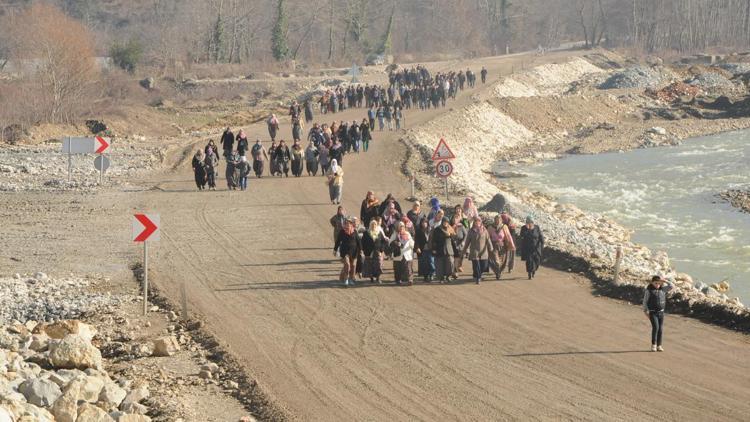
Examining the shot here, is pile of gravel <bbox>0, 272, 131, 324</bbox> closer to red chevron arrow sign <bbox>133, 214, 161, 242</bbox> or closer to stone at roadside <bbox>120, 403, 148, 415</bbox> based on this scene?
red chevron arrow sign <bbox>133, 214, 161, 242</bbox>

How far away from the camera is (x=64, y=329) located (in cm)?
1633

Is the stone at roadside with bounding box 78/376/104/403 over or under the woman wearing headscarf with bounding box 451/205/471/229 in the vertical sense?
under

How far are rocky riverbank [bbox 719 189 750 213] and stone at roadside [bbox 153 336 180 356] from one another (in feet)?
87.7

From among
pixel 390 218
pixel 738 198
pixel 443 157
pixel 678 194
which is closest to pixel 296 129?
pixel 443 157

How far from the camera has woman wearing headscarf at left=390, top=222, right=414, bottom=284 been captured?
20219 mm

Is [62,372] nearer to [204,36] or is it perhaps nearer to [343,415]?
[343,415]

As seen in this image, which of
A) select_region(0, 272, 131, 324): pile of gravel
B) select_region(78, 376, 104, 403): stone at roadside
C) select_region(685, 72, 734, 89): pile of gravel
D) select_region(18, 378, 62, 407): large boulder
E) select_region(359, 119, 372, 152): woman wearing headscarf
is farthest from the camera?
select_region(685, 72, 734, 89): pile of gravel

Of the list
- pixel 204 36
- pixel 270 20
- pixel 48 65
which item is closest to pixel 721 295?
pixel 48 65

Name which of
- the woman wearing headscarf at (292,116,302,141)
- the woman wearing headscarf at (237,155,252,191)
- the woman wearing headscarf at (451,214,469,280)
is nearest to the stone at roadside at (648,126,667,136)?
the woman wearing headscarf at (292,116,302,141)

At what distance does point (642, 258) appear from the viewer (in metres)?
27.8

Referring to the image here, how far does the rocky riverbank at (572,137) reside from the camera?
24.8 m

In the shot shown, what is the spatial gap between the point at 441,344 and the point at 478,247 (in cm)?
439

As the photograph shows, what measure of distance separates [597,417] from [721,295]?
11.7 metres

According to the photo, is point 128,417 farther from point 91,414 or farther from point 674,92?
point 674,92
